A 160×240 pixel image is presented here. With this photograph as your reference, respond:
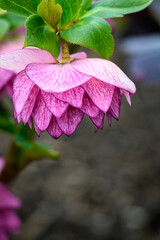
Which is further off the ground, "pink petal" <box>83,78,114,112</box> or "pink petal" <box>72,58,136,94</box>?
"pink petal" <box>72,58,136,94</box>

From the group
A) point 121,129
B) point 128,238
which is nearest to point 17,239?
point 128,238

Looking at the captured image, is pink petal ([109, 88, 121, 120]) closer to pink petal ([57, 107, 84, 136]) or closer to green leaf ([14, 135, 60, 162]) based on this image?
pink petal ([57, 107, 84, 136])

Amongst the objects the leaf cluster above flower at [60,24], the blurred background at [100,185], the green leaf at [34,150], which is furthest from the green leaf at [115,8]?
the blurred background at [100,185]

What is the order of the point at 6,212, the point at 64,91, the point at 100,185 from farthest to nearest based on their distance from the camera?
the point at 100,185
the point at 6,212
the point at 64,91

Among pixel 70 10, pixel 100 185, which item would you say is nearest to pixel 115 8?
pixel 70 10

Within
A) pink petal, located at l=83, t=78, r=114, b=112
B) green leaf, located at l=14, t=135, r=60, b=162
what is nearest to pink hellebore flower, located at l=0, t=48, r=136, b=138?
pink petal, located at l=83, t=78, r=114, b=112

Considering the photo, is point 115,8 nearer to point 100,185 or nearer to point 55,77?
point 55,77
